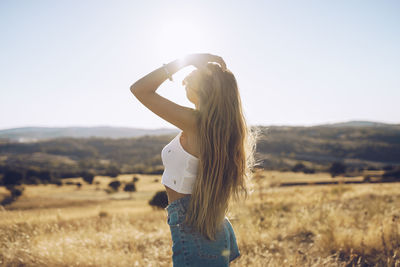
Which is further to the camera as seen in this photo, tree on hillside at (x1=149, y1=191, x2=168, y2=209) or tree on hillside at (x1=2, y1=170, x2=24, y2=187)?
tree on hillside at (x1=2, y1=170, x2=24, y2=187)

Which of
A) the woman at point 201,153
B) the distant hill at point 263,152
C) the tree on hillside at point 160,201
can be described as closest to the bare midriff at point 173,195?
the woman at point 201,153

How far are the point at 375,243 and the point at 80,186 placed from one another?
146 feet

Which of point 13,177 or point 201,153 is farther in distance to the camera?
point 13,177

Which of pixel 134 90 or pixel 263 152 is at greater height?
pixel 134 90

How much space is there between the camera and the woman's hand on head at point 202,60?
6.49 ft

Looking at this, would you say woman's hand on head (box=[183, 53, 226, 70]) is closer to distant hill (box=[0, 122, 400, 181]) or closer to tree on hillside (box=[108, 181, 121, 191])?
tree on hillside (box=[108, 181, 121, 191])

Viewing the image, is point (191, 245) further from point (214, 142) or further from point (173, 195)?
point (214, 142)

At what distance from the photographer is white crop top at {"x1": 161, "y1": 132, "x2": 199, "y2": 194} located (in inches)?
76.1

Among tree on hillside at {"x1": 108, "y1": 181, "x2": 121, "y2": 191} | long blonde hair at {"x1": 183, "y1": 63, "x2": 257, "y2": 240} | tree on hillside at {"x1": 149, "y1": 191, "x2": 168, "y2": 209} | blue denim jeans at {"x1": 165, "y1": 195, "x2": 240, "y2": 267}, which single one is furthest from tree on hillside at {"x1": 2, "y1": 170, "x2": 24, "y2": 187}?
long blonde hair at {"x1": 183, "y1": 63, "x2": 257, "y2": 240}

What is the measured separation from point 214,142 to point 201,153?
0.11m

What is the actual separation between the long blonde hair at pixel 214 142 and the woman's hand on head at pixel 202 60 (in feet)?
0.10

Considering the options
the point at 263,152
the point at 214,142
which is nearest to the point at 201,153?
the point at 214,142

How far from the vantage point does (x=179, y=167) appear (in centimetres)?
195

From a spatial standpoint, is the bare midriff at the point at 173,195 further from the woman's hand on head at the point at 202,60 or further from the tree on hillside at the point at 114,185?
the tree on hillside at the point at 114,185
